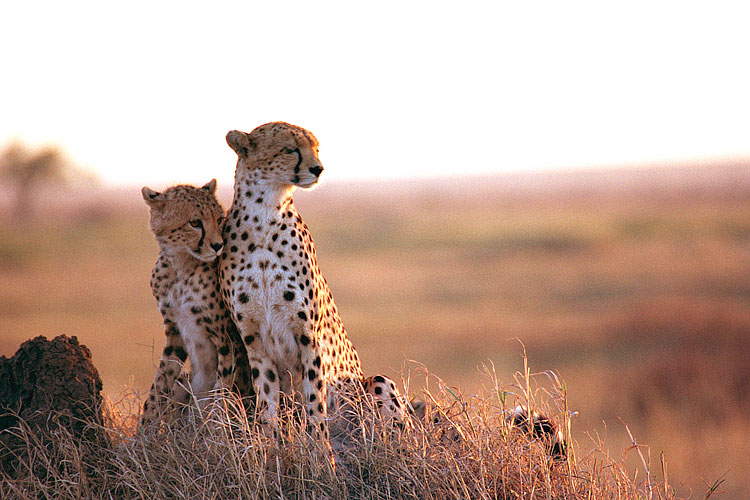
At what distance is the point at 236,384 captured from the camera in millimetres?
3072

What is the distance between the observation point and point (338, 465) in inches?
110

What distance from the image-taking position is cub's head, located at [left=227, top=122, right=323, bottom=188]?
9.56 feet

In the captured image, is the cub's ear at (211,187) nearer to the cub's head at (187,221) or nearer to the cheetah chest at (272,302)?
the cub's head at (187,221)

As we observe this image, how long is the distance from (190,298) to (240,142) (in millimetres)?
607

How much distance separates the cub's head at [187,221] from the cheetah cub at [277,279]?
6 cm

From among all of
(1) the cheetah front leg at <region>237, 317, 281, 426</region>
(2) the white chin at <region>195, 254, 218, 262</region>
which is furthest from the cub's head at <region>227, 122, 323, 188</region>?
(1) the cheetah front leg at <region>237, 317, 281, 426</region>

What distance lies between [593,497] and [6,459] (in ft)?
6.69

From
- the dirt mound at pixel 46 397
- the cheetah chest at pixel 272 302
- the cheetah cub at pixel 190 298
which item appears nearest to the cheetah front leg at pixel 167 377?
the cheetah cub at pixel 190 298

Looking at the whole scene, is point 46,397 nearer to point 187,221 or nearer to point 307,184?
point 187,221

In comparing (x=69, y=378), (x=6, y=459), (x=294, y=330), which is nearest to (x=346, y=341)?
(x=294, y=330)

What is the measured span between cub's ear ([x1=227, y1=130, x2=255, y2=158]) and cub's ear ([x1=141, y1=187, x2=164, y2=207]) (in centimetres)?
36

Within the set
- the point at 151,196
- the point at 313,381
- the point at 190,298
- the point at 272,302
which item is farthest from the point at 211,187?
the point at 313,381

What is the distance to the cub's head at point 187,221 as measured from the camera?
9.78 ft

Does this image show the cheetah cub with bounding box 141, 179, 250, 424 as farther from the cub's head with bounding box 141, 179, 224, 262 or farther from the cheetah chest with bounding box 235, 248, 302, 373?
the cheetah chest with bounding box 235, 248, 302, 373
